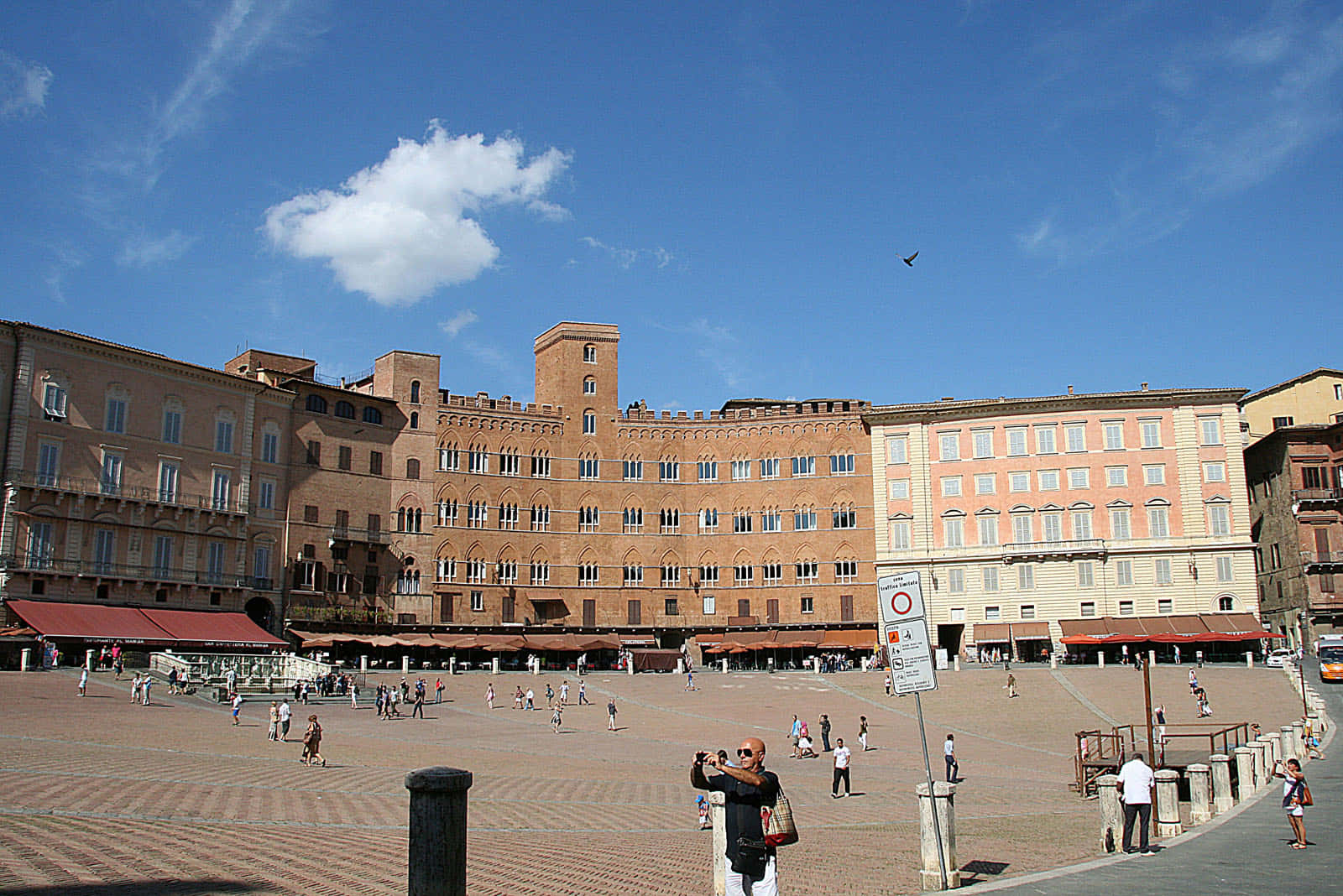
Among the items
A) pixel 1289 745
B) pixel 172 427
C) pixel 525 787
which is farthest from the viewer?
pixel 172 427

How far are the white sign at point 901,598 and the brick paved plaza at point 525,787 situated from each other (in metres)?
3.60

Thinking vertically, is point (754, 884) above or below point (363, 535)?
below

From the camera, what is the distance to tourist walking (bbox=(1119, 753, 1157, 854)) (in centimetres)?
1576

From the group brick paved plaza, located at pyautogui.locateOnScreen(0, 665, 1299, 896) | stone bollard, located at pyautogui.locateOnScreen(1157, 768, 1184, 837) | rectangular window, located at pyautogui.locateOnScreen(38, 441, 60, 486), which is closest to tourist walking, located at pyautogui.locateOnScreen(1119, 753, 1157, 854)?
brick paved plaza, located at pyautogui.locateOnScreen(0, 665, 1299, 896)

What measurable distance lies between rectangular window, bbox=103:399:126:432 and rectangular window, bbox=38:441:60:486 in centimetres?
297

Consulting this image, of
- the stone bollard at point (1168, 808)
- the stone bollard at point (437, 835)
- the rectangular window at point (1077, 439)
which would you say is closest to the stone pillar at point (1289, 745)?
the stone bollard at point (1168, 808)

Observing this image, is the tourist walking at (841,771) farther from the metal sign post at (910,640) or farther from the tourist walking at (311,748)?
the metal sign post at (910,640)

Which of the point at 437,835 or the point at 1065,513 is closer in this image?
the point at 437,835

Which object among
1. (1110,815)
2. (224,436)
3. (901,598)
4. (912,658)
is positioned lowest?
(1110,815)

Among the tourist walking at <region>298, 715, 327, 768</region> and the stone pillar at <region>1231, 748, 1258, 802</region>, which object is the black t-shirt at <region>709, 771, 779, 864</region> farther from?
the tourist walking at <region>298, 715, 327, 768</region>

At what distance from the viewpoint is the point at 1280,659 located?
2248 inches

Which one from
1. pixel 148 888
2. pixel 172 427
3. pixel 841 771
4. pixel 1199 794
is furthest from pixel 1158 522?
pixel 148 888

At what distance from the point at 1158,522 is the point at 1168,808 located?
56.0 metres

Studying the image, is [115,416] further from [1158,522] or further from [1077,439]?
[1158,522]
